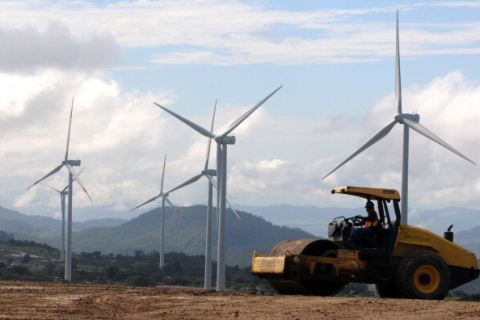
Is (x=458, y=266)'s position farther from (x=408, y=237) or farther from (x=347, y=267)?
(x=347, y=267)

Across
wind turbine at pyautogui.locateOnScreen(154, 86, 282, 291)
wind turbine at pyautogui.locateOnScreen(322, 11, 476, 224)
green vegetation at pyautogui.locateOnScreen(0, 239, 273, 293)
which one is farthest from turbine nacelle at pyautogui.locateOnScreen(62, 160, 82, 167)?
wind turbine at pyautogui.locateOnScreen(322, 11, 476, 224)

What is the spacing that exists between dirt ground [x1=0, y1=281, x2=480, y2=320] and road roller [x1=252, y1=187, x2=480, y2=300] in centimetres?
126

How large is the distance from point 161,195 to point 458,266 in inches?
3844

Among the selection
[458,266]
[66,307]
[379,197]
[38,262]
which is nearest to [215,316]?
[66,307]

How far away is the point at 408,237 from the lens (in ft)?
89.3

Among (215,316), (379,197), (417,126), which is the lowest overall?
(215,316)

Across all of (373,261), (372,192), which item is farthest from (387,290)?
(372,192)

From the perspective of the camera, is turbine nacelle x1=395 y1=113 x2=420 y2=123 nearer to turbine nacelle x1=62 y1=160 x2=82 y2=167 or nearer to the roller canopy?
the roller canopy

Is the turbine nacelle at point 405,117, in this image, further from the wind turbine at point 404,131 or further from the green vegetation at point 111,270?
the green vegetation at point 111,270

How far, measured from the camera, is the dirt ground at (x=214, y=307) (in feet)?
70.3

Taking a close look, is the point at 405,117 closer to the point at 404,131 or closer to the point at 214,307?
the point at 404,131

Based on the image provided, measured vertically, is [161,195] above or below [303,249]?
above

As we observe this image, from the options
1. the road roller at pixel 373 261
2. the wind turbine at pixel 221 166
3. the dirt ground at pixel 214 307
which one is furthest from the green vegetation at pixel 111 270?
the dirt ground at pixel 214 307

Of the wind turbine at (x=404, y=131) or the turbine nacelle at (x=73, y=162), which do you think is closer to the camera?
the wind turbine at (x=404, y=131)
